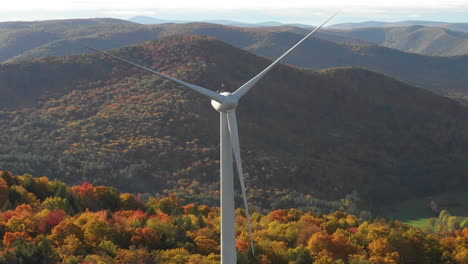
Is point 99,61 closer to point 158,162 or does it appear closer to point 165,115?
point 165,115

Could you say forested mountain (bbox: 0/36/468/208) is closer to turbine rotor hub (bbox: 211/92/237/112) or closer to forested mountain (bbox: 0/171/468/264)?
forested mountain (bbox: 0/171/468/264)

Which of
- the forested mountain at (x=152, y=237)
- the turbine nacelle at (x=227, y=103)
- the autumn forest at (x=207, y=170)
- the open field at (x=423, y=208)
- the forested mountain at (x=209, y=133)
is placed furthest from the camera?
the open field at (x=423, y=208)

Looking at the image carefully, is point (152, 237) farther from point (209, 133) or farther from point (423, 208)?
point (423, 208)

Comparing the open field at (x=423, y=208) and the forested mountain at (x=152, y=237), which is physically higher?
the forested mountain at (x=152, y=237)

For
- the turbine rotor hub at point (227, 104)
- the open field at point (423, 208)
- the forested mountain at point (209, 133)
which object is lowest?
the open field at point (423, 208)

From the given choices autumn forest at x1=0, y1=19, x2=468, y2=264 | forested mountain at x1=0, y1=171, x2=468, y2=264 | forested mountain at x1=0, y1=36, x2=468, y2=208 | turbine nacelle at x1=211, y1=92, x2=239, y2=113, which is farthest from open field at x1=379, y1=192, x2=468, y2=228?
turbine nacelle at x1=211, y1=92, x2=239, y2=113

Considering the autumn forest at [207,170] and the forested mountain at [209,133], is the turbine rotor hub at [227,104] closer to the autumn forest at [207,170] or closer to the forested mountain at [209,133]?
the autumn forest at [207,170]

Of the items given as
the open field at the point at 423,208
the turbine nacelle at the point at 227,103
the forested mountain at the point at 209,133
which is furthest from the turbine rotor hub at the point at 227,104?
the open field at the point at 423,208
